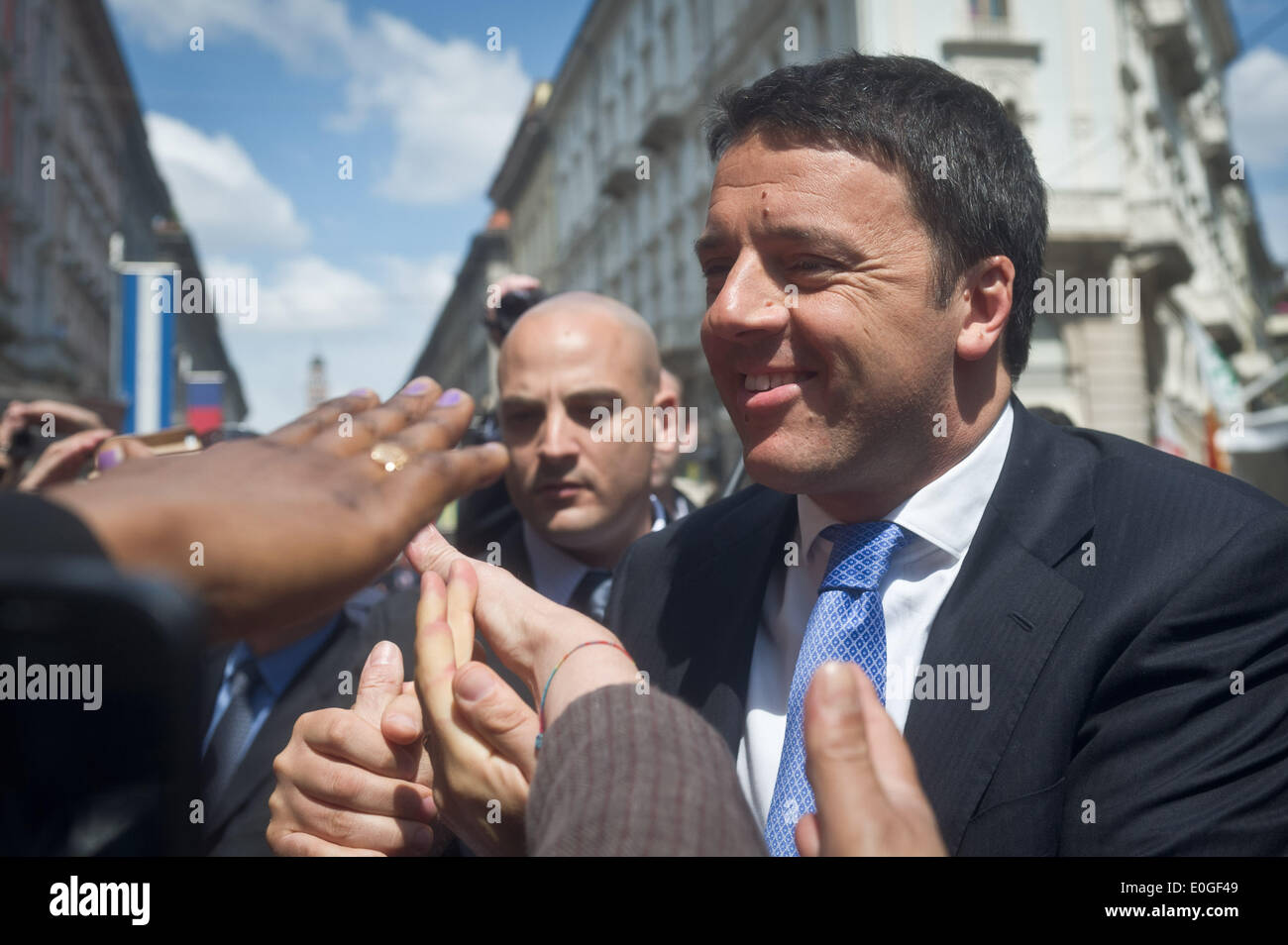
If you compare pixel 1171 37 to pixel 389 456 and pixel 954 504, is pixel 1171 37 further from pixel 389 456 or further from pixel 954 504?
pixel 389 456

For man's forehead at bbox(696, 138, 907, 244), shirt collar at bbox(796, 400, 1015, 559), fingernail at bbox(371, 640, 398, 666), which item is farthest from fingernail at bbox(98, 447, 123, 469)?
shirt collar at bbox(796, 400, 1015, 559)

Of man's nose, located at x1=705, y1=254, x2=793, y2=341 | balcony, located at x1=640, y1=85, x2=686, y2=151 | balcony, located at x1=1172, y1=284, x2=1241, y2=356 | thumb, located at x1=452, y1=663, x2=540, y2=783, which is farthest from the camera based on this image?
balcony, located at x1=1172, y1=284, x2=1241, y2=356

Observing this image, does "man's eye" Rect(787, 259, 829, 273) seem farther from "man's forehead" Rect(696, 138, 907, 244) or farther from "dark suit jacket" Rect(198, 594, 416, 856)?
"dark suit jacket" Rect(198, 594, 416, 856)

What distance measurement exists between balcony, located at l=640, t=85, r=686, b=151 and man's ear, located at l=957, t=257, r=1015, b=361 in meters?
22.4

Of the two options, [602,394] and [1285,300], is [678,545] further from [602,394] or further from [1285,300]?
[1285,300]

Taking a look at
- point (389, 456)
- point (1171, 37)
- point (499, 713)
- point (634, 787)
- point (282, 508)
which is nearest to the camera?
point (282, 508)

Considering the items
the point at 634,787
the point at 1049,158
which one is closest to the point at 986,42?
the point at 1049,158

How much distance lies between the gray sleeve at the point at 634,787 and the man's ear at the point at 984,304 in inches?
37.5

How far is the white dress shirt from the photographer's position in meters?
1.51

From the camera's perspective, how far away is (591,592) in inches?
98.6

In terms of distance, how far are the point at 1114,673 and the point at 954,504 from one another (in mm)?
359

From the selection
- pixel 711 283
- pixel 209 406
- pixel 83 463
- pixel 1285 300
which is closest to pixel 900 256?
pixel 711 283

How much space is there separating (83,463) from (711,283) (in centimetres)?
160

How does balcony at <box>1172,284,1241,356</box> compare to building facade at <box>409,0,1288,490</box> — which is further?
Result: balcony at <box>1172,284,1241,356</box>
